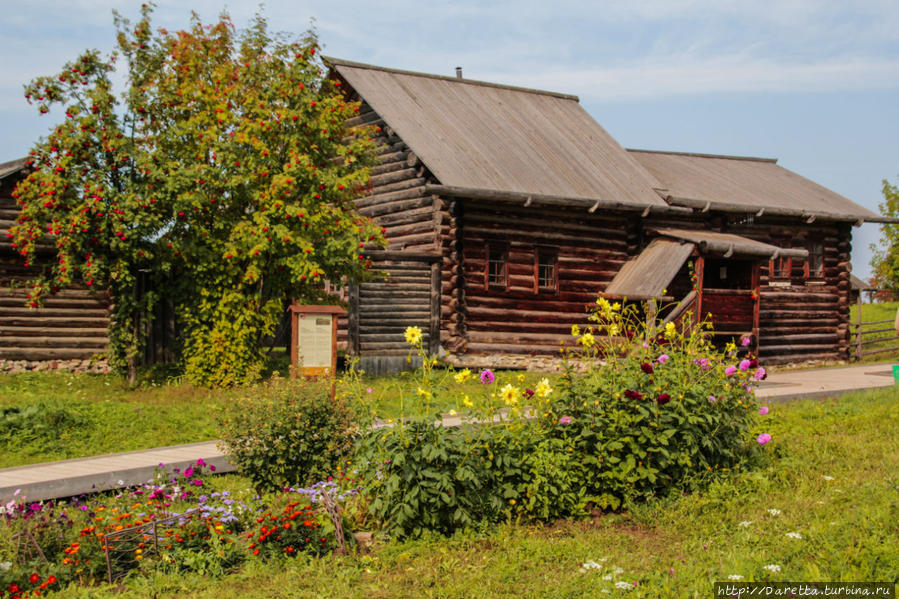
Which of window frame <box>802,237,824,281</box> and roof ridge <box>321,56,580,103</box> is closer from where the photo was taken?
roof ridge <box>321,56,580,103</box>

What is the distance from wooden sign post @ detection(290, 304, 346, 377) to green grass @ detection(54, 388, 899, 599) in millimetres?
5271

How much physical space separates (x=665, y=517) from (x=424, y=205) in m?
12.6

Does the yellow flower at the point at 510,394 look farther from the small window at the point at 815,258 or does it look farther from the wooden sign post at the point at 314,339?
the small window at the point at 815,258

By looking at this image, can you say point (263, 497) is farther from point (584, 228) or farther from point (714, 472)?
point (584, 228)

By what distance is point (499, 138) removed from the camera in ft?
68.3

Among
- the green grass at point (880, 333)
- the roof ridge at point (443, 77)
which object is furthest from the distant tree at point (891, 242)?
the roof ridge at point (443, 77)

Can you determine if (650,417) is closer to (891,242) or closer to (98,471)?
(98,471)

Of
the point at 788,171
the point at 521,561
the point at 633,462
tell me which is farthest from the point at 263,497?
the point at 788,171

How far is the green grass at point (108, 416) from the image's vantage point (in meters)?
10.1

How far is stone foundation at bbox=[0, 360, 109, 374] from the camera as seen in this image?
1666 centimetres

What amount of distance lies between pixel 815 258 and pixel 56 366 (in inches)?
800

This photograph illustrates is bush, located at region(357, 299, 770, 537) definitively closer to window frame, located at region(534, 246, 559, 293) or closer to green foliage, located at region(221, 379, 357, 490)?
green foliage, located at region(221, 379, 357, 490)

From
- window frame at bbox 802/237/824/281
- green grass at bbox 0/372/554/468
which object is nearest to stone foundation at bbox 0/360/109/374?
green grass at bbox 0/372/554/468

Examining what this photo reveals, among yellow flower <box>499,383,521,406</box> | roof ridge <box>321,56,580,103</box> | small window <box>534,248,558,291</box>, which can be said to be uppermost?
roof ridge <box>321,56,580,103</box>
